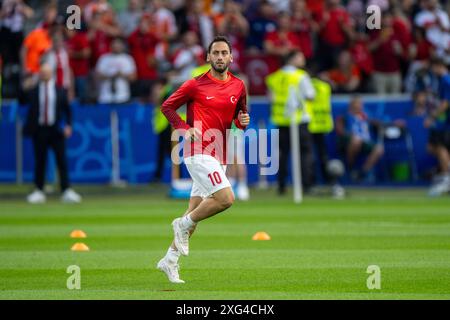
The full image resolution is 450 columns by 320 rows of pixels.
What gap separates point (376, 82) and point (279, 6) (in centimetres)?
297

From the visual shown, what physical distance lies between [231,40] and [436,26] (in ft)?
15.4

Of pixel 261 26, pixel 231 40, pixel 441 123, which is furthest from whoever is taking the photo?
pixel 261 26

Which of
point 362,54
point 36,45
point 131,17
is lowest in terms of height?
point 362,54

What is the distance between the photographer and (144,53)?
89.3 ft

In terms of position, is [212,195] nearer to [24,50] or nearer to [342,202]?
[342,202]

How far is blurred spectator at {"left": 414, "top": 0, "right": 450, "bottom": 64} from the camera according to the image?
27.2m

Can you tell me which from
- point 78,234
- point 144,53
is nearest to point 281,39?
point 144,53

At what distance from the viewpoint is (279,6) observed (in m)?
28.2

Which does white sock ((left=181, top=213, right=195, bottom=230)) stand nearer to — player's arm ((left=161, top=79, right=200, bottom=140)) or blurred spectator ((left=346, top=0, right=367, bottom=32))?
player's arm ((left=161, top=79, right=200, bottom=140))

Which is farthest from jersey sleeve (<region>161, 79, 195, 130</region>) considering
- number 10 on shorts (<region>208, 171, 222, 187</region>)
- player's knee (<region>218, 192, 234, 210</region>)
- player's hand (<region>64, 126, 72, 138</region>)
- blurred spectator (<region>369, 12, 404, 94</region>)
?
blurred spectator (<region>369, 12, 404, 94</region>)

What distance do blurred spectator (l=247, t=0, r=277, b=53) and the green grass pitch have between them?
523 centimetres
